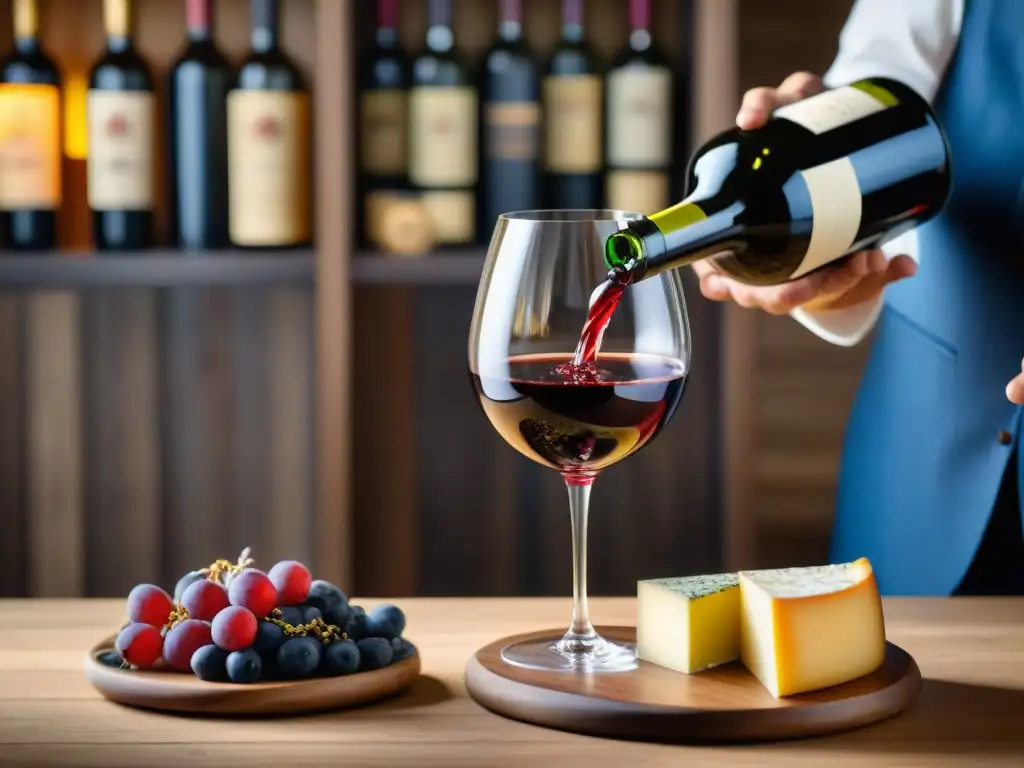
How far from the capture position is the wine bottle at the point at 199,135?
1.89 metres

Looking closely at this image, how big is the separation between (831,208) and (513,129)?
36.3 inches

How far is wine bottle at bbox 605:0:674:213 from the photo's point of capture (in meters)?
1.89

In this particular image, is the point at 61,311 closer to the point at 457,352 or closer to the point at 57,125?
the point at 57,125

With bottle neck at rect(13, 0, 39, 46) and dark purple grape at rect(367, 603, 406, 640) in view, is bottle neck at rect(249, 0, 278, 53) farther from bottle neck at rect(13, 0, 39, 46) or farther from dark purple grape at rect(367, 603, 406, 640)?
dark purple grape at rect(367, 603, 406, 640)

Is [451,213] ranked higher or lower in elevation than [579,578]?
higher

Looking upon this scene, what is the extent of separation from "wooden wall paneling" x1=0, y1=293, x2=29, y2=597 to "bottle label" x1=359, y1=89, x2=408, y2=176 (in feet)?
2.20

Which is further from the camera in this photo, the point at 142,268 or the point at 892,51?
the point at 142,268

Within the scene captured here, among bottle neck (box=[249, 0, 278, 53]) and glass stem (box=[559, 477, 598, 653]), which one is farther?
bottle neck (box=[249, 0, 278, 53])

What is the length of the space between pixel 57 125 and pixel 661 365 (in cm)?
138

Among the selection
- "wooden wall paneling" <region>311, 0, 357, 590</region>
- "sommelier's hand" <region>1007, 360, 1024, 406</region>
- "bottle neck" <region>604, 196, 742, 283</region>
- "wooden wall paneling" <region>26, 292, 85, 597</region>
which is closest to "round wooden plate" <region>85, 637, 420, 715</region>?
"bottle neck" <region>604, 196, 742, 283</region>

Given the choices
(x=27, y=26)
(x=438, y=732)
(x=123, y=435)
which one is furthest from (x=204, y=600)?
(x=123, y=435)

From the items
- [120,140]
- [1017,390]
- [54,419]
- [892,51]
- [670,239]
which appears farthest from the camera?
[54,419]

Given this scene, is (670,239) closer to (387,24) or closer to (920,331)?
(920,331)

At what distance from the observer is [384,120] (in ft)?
6.32
